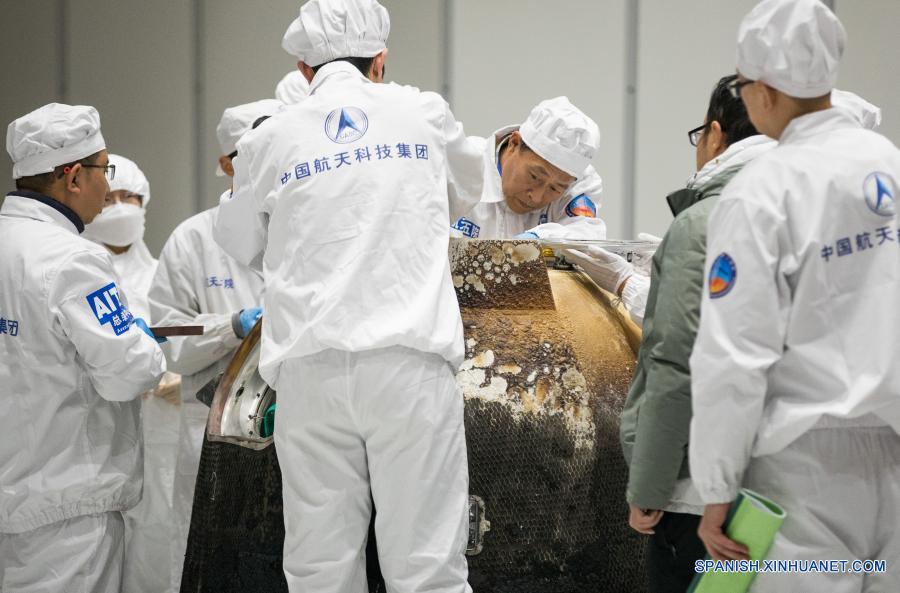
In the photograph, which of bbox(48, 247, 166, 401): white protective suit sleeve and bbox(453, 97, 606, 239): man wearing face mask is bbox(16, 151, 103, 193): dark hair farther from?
bbox(453, 97, 606, 239): man wearing face mask

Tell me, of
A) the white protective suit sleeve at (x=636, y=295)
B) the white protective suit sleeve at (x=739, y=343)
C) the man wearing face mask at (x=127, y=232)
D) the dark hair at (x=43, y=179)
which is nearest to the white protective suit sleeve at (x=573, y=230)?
the white protective suit sleeve at (x=636, y=295)

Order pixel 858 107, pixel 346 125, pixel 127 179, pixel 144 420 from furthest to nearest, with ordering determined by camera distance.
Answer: pixel 127 179
pixel 144 420
pixel 858 107
pixel 346 125

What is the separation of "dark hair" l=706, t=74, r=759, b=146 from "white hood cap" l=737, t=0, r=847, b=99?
34 cm

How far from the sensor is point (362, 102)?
205cm

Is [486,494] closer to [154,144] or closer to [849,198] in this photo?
[849,198]

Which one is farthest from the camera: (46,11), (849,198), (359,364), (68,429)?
(46,11)

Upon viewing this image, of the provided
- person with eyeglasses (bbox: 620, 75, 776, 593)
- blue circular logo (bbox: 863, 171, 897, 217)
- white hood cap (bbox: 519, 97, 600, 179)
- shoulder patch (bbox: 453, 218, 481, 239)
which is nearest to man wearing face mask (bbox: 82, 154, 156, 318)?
shoulder patch (bbox: 453, 218, 481, 239)

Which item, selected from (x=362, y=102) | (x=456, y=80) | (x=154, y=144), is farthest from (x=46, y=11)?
(x=362, y=102)

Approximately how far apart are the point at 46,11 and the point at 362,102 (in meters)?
4.40

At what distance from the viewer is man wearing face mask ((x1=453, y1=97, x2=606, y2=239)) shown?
121 inches

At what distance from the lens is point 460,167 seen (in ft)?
7.17

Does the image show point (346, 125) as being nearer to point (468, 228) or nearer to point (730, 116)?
point (730, 116)

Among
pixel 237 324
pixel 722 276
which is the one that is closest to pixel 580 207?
pixel 237 324

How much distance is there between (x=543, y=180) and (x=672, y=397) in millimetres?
1570
